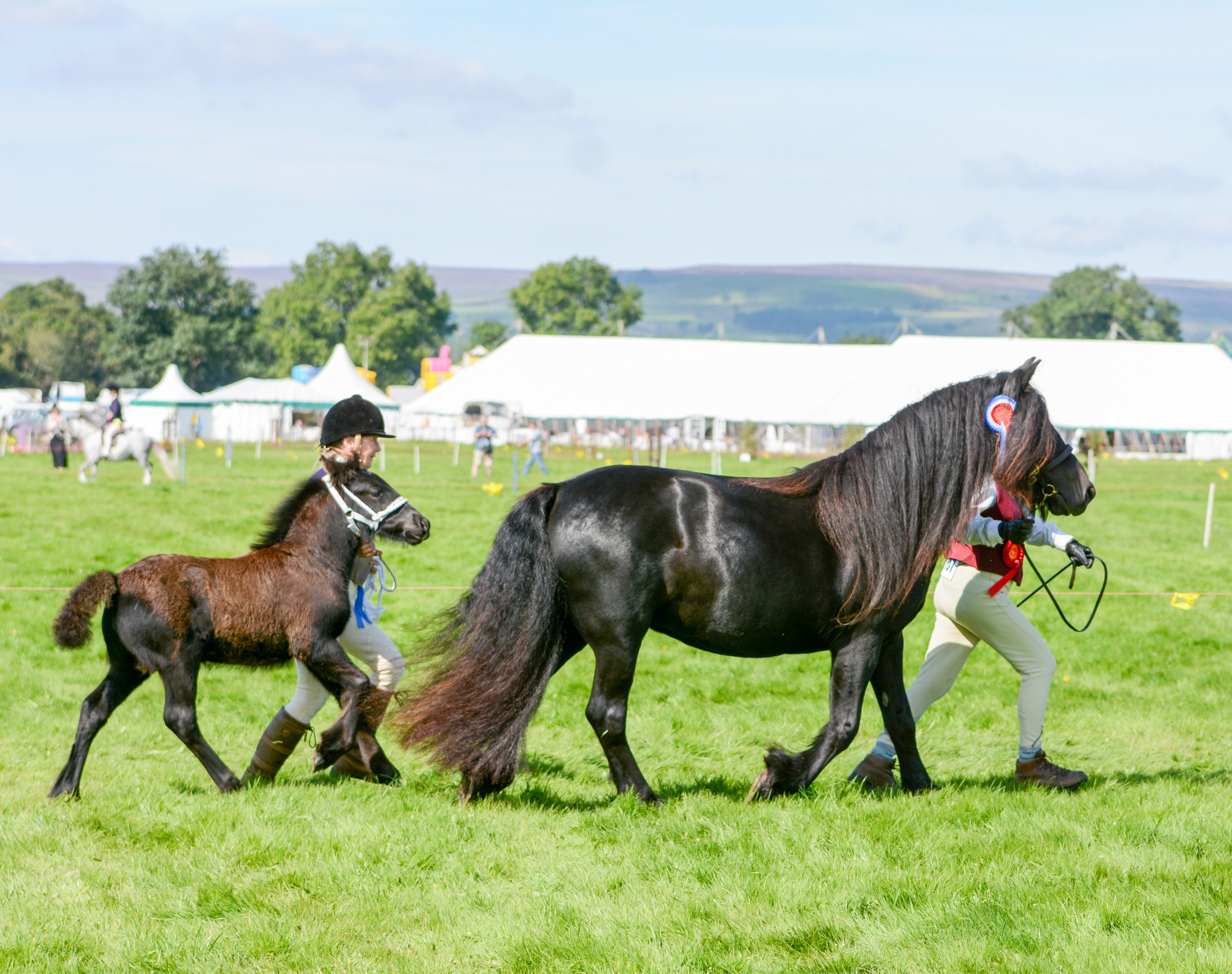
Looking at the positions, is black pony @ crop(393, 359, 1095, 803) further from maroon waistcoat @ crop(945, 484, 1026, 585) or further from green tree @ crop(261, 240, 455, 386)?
green tree @ crop(261, 240, 455, 386)

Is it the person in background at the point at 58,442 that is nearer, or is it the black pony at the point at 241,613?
the black pony at the point at 241,613

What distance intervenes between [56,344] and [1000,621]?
10225cm

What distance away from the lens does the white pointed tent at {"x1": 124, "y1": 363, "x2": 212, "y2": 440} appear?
5716 cm

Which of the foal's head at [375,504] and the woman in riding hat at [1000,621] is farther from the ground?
the foal's head at [375,504]

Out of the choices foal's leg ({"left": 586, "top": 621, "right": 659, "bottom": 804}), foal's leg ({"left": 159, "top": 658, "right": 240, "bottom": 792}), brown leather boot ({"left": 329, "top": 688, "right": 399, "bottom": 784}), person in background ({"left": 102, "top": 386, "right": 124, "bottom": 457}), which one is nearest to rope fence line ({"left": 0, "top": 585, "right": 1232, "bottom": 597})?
Result: brown leather boot ({"left": 329, "top": 688, "right": 399, "bottom": 784})

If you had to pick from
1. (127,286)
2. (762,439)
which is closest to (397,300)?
(127,286)

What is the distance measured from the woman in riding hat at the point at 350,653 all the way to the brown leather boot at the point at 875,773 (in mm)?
2366

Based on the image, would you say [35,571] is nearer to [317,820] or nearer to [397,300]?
[317,820]

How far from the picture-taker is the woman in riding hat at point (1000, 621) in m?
5.97

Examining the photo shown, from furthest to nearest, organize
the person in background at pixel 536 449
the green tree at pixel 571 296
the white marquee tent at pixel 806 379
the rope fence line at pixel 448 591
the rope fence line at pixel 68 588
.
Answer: the green tree at pixel 571 296 < the white marquee tent at pixel 806 379 < the person in background at pixel 536 449 < the rope fence line at pixel 448 591 < the rope fence line at pixel 68 588

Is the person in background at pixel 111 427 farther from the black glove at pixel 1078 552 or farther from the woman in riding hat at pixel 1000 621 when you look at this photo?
the black glove at pixel 1078 552

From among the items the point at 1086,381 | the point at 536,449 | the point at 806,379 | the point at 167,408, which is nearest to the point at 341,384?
the point at 167,408

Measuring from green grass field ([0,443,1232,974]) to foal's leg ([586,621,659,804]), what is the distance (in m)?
0.14

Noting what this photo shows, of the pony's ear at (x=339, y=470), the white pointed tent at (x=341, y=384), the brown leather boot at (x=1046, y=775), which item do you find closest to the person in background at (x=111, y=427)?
the pony's ear at (x=339, y=470)
